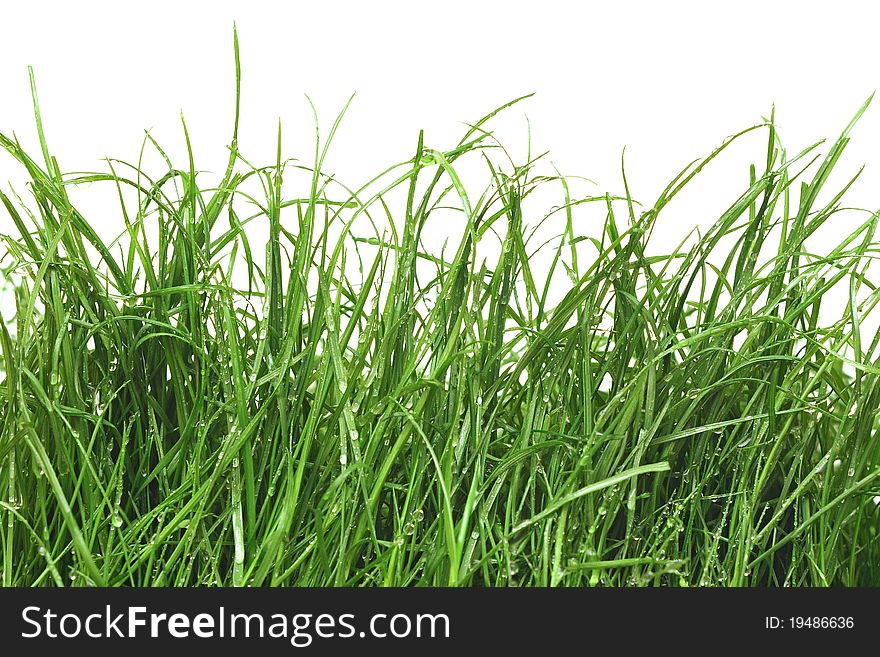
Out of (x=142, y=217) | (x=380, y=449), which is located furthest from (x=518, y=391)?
(x=142, y=217)

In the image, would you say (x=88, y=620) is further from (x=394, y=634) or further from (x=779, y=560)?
(x=779, y=560)

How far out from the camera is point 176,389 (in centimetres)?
36

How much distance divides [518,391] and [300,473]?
0.12m

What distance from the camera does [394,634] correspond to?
307 mm

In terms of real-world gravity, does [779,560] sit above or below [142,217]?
below

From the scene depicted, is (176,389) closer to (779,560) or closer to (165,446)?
(165,446)

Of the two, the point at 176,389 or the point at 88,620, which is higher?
the point at 176,389

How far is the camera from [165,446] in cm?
37

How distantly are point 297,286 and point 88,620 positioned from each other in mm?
160

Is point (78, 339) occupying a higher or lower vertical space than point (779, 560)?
higher

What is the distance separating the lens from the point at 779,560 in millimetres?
380

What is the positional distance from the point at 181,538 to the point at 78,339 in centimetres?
10

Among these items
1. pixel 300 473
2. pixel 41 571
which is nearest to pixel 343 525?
pixel 300 473

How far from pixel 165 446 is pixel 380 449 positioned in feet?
0.35
